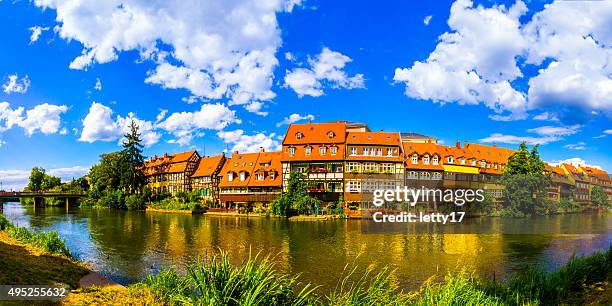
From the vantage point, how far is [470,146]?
60.8 meters

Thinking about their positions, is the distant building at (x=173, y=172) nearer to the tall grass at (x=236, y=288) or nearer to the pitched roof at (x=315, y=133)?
the pitched roof at (x=315, y=133)

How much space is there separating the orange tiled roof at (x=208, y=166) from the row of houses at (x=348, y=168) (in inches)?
9.3

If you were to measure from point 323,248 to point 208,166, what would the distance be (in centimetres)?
4289

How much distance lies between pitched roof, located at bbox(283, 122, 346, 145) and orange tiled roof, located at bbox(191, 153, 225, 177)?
1577cm

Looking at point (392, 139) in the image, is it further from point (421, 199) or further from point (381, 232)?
point (381, 232)

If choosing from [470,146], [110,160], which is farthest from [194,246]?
[110,160]

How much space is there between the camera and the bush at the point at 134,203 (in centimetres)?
6131

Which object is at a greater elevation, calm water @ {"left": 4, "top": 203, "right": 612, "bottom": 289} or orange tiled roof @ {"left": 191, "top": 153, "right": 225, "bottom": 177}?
orange tiled roof @ {"left": 191, "top": 153, "right": 225, "bottom": 177}

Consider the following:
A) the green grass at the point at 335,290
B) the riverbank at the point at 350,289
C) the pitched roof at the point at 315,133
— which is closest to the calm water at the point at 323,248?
the riverbank at the point at 350,289

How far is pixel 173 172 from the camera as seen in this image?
68.1 metres

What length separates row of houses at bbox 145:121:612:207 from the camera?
159 ft

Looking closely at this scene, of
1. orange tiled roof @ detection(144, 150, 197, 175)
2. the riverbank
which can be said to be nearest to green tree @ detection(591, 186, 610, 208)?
the riverbank

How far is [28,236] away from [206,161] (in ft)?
153

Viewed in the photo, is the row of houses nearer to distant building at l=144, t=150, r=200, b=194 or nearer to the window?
the window
